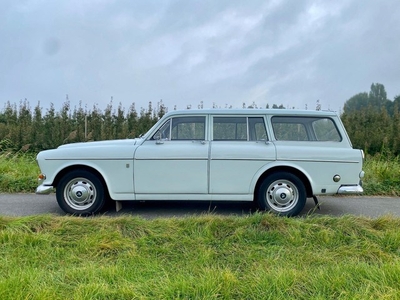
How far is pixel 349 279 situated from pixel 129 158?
3326 millimetres

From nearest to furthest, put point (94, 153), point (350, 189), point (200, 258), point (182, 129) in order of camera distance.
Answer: point (200, 258), point (350, 189), point (94, 153), point (182, 129)

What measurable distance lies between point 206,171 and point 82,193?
1963 mm

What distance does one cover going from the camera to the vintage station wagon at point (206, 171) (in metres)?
4.80

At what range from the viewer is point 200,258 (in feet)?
10.8

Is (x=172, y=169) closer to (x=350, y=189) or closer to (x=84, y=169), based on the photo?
(x=84, y=169)

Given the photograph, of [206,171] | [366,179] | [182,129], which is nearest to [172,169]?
[206,171]

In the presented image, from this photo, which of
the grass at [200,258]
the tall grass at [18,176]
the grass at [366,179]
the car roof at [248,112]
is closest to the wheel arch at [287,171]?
the grass at [200,258]

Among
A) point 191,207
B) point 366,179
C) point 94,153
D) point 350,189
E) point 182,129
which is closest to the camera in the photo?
point 350,189

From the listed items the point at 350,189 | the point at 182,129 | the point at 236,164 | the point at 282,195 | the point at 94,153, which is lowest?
the point at 282,195

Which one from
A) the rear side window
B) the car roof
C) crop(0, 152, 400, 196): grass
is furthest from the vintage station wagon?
crop(0, 152, 400, 196): grass

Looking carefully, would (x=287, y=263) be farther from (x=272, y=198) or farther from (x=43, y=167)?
(x=43, y=167)

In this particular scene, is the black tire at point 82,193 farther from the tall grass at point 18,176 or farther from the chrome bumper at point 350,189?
the chrome bumper at point 350,189

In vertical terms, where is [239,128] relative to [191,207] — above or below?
above

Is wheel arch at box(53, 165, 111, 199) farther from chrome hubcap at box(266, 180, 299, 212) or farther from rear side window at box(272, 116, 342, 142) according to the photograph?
rear side window at box(272, 116, 342, 142)
